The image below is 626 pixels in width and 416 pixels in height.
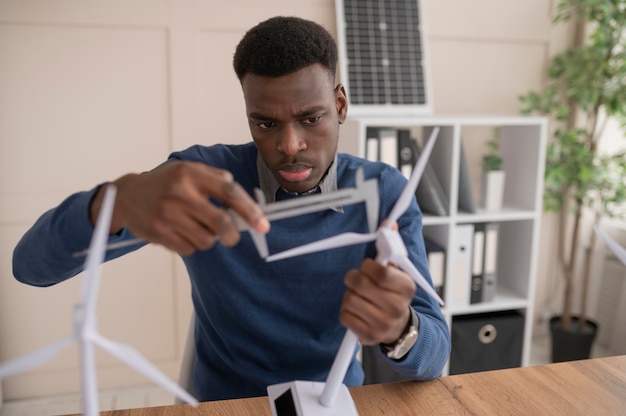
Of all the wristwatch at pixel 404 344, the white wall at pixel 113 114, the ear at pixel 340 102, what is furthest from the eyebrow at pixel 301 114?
the white wall at pixel 113 114

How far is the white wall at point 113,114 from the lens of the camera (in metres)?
2.21

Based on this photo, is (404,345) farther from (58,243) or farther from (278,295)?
(58,243)

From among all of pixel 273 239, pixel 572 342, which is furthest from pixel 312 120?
pixel 572 342

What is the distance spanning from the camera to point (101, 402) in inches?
96.0

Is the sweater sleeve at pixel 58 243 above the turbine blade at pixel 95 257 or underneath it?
underneath

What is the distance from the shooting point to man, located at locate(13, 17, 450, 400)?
700 mm

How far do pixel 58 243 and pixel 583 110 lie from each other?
2.42 m

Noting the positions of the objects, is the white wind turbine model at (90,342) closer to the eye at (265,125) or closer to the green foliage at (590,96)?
the eye at (265,125)

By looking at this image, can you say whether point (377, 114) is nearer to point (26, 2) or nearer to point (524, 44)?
point (524, 44)

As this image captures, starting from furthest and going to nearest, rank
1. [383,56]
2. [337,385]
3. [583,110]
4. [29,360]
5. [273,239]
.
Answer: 1. [583,110]
2. [383,56]
3. [273,239]
4. [337,385]
5. [29,360]

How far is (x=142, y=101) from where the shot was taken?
7.63ft

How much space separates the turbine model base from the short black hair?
1.87ft

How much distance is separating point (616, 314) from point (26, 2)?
3.15 m

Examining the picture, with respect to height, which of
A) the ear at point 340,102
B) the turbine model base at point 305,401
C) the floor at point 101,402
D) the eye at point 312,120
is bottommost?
the floor at point 101,402
